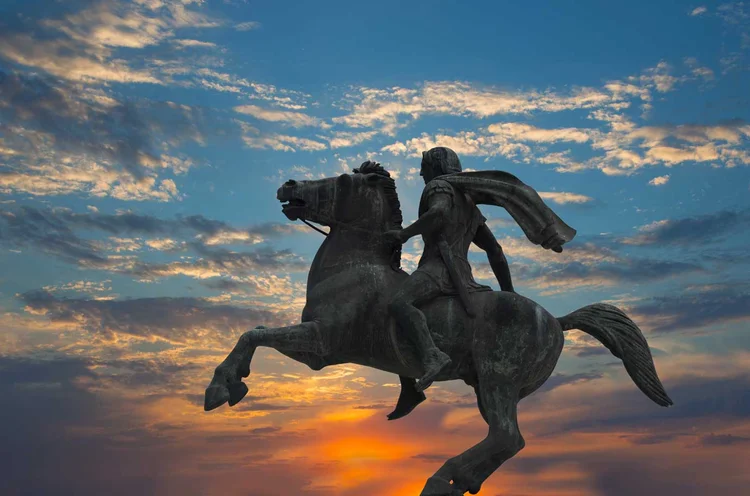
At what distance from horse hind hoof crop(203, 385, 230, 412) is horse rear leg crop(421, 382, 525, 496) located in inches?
93.6

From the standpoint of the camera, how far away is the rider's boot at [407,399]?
10695mm

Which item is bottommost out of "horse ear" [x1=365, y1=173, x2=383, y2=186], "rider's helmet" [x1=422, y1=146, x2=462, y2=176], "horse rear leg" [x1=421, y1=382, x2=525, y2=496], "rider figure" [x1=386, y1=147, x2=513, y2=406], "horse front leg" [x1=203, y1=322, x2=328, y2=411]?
"horse rear leg" [x1=421, y1=382, x2=525, y2=496]

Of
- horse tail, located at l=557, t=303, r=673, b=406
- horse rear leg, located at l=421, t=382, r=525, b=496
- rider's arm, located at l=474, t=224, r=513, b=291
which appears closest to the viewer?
horse rear leg, located at l=421, t=382, r=525, b=496

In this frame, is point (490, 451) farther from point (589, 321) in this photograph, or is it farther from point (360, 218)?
point (360, 218)

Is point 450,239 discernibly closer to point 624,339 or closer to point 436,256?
point 436,256

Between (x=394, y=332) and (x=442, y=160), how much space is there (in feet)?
7.48

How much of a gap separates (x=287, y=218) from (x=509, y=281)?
2.93 meters

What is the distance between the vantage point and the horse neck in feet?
33.1

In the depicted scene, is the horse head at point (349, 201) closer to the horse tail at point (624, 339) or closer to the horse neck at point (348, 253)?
the horse neck at point (348, 253)

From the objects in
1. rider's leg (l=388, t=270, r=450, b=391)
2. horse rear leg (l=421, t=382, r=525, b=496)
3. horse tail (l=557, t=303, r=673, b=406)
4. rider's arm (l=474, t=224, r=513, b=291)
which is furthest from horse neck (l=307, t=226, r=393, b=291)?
horse tail (l=557, t=303, r=673, b=406)

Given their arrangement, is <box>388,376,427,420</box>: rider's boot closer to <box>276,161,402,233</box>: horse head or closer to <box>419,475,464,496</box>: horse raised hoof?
<box>419,475,464,496</box>: horse raised hoof

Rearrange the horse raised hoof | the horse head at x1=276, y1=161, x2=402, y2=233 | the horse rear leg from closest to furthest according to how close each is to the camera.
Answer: the horse raised hoof
the horse rear leg
the horse head at x1=276, y1=161, x2=402, y2=233

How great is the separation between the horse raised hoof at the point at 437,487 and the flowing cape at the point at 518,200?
293 centimetres

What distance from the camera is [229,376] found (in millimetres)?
9109
